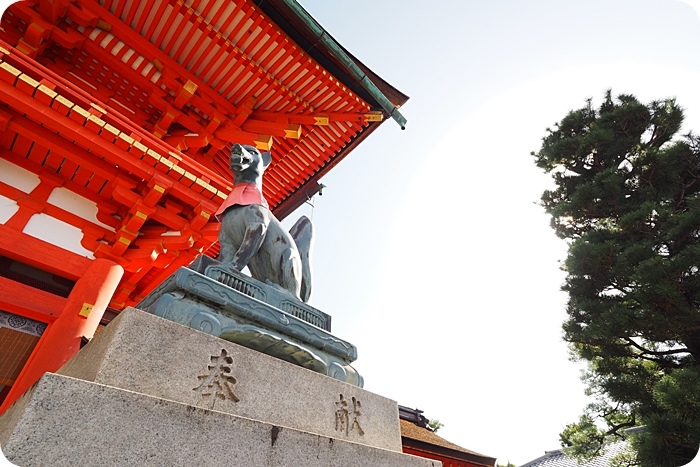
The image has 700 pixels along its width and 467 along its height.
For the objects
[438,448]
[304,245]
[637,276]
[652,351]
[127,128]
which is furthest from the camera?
[438,448]

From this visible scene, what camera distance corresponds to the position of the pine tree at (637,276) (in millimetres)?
5086

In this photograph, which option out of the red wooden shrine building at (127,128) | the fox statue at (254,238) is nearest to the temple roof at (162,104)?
the red wooden shrine building at (127,128)

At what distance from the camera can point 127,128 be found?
14.2 feet

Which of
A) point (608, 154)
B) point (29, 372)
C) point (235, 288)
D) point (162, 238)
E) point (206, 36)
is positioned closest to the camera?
point (235, 288)

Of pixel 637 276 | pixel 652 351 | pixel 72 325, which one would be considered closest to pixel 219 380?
pixel 72 325

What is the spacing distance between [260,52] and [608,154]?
7.91 m

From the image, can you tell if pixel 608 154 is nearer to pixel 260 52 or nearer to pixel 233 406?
pixel 260 52

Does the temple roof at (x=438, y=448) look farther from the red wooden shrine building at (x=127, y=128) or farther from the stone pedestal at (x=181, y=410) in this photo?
the stone pedestal at (x=181, y=410)

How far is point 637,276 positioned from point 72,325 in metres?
7.66

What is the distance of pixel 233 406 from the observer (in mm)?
1957

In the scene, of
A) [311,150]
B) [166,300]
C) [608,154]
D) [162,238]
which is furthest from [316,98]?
[608,154]

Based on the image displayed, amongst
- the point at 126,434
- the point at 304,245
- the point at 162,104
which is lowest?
the point at 126,434

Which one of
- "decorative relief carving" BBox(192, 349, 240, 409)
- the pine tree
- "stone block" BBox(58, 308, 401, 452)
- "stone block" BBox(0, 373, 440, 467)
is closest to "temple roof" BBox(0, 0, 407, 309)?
"stone block" BBox(58, 308, 401, 452)

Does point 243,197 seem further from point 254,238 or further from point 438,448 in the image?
point 438,448
